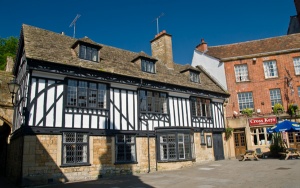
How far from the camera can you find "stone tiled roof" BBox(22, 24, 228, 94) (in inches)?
508

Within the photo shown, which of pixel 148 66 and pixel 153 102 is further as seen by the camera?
pixel 148 66

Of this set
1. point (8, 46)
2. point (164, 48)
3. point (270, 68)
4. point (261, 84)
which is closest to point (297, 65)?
point (270, 68)

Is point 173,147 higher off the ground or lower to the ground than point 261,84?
lower

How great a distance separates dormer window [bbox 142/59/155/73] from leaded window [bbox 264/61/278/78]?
11.4m

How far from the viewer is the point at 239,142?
2131 cm

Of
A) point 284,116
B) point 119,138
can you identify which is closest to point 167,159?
point 119,138

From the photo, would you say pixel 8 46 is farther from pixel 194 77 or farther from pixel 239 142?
pixel 239 142

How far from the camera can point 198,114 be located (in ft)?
62.5

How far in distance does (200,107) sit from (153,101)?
15.5 ft

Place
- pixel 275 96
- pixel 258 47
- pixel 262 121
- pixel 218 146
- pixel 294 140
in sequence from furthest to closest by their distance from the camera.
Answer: pixel 258 47 < pixel 275 96 < pixel 262 121 < pixel 294 140 < pixel 218 146

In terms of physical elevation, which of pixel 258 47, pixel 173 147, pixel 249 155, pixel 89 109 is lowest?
pixel 249 155

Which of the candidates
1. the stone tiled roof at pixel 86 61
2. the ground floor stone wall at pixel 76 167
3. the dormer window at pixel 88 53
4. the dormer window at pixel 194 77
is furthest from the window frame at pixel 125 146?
the dormer window at pixel 194 77

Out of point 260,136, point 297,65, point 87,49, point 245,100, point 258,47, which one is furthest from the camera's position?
point 258,47

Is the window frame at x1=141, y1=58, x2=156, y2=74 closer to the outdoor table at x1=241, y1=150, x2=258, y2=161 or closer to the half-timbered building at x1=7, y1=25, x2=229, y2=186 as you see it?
the half-timbered building at x1=7, y1=25, x2=229, y2=186
